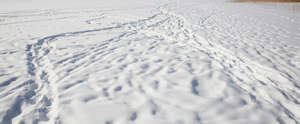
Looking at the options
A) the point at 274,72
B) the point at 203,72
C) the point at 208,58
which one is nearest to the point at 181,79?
the point at 203,72

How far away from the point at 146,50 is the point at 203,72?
59.8 inches

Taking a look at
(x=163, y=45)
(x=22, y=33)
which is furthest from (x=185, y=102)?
(x=22, y=33)

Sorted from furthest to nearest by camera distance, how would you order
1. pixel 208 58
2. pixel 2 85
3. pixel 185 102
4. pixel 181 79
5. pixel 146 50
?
pixel 146 50 → pixel 208 58 → pixel 181 79 → pixel 2 85 → pixel 185 102

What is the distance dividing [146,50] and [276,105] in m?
2.65

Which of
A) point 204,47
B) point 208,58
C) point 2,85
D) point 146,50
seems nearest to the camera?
point 2,85

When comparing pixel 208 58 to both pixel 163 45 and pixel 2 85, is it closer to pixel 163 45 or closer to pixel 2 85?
pixel 163 45

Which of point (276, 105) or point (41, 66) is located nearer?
point (276, 105)

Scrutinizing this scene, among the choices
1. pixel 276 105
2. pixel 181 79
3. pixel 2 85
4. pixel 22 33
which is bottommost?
pixel 276 105

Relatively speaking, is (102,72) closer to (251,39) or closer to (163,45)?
(163,45)

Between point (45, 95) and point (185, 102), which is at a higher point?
point (45, 95)

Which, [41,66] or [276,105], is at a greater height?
[41,66]

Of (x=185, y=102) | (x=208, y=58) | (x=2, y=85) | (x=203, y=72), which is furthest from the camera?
(x=208, y=58)

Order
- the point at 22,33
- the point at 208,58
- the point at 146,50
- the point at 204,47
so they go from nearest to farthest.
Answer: the point at 208,58, the point at 146,50, the point at 204,47, the point at 22,33

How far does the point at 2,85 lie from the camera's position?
2.52 meters
